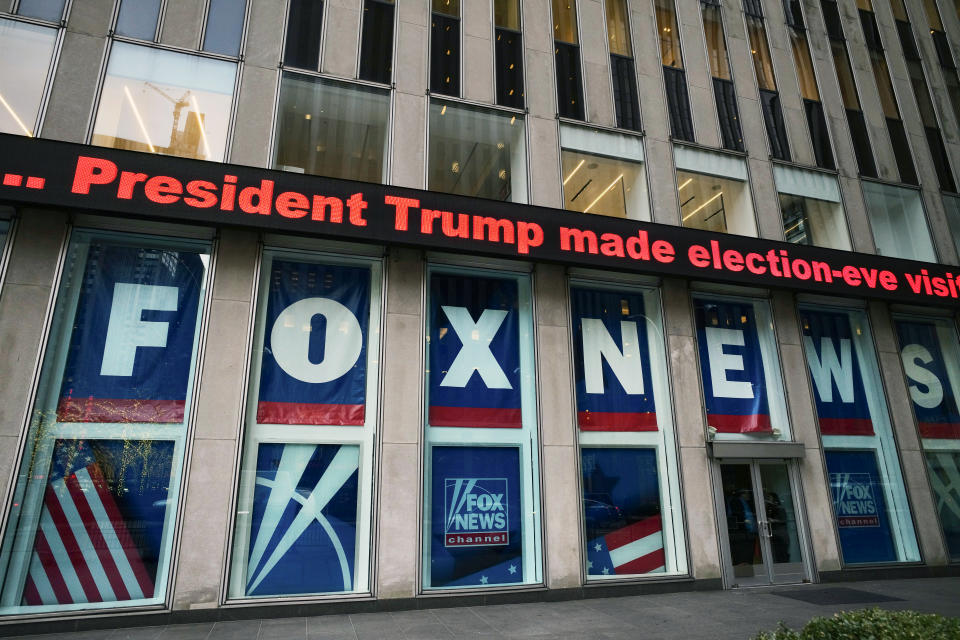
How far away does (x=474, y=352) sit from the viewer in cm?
1046

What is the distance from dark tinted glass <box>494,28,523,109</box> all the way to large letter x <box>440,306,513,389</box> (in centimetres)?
487

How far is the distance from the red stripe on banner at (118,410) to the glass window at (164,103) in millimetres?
4281

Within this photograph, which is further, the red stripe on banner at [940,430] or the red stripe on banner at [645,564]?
the red stripe on banner at [940,430]

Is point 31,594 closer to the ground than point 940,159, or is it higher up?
closer to the ground

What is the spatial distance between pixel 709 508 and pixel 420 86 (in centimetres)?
1017

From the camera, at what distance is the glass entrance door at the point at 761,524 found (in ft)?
35.5

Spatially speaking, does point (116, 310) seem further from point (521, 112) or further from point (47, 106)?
point (521, 112)

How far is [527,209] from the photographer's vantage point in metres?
10.6

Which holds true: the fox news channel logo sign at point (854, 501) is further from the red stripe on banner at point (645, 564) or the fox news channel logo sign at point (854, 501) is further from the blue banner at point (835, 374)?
the red stripe on banner at point (645, 564)

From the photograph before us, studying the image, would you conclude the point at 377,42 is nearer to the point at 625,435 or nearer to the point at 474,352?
the point at 474,352

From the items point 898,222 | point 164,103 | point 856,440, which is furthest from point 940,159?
point 164,103

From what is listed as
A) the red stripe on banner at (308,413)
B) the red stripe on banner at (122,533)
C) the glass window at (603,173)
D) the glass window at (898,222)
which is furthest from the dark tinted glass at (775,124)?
the red stripe on banner at (122,533)

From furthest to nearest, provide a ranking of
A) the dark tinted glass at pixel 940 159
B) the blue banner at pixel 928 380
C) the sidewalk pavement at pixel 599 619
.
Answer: the dark tinted glass at pixel 940 159 < the blue banner at pixel 928 380 < the sidewalk pavement at pixel 599 619

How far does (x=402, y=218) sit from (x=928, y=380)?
43.1ft
